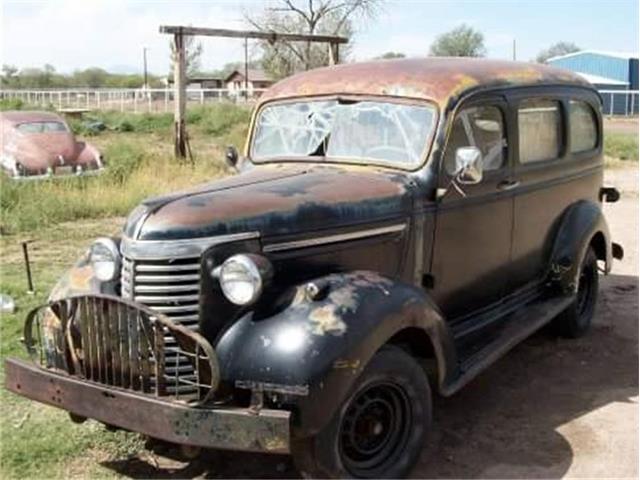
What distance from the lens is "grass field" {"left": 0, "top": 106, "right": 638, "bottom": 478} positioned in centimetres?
407

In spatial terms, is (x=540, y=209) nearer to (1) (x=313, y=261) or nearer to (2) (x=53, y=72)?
(1) (x=313, y=261)

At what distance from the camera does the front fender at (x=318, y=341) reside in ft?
11.0

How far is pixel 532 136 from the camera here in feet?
18.2

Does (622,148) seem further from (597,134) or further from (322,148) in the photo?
(322,148)

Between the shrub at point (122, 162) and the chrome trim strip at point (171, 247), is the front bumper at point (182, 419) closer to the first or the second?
the chrome trim strip at point (171, 247)

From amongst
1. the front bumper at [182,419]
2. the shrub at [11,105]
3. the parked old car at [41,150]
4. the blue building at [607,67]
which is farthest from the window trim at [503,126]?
the blue building at [607,67]

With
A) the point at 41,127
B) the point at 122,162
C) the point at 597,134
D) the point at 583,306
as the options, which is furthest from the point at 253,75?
the point at 583,306

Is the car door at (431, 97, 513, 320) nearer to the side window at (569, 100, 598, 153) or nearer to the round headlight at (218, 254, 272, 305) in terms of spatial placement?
the side window at (569, 100, 598, 153)

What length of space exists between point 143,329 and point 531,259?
10.3ft

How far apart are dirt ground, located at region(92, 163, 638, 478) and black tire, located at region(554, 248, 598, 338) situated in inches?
3.5

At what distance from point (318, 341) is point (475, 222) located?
1829 mm

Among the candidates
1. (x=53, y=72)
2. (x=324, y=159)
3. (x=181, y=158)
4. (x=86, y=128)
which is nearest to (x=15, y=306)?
(x=324, y=159)

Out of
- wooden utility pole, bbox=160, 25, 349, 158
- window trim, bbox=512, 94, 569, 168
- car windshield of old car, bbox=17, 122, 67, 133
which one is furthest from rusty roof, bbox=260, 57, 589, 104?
car windshield of old car, bbox=17, 122, 67, 133

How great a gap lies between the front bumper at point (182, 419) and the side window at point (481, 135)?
6.52ft
